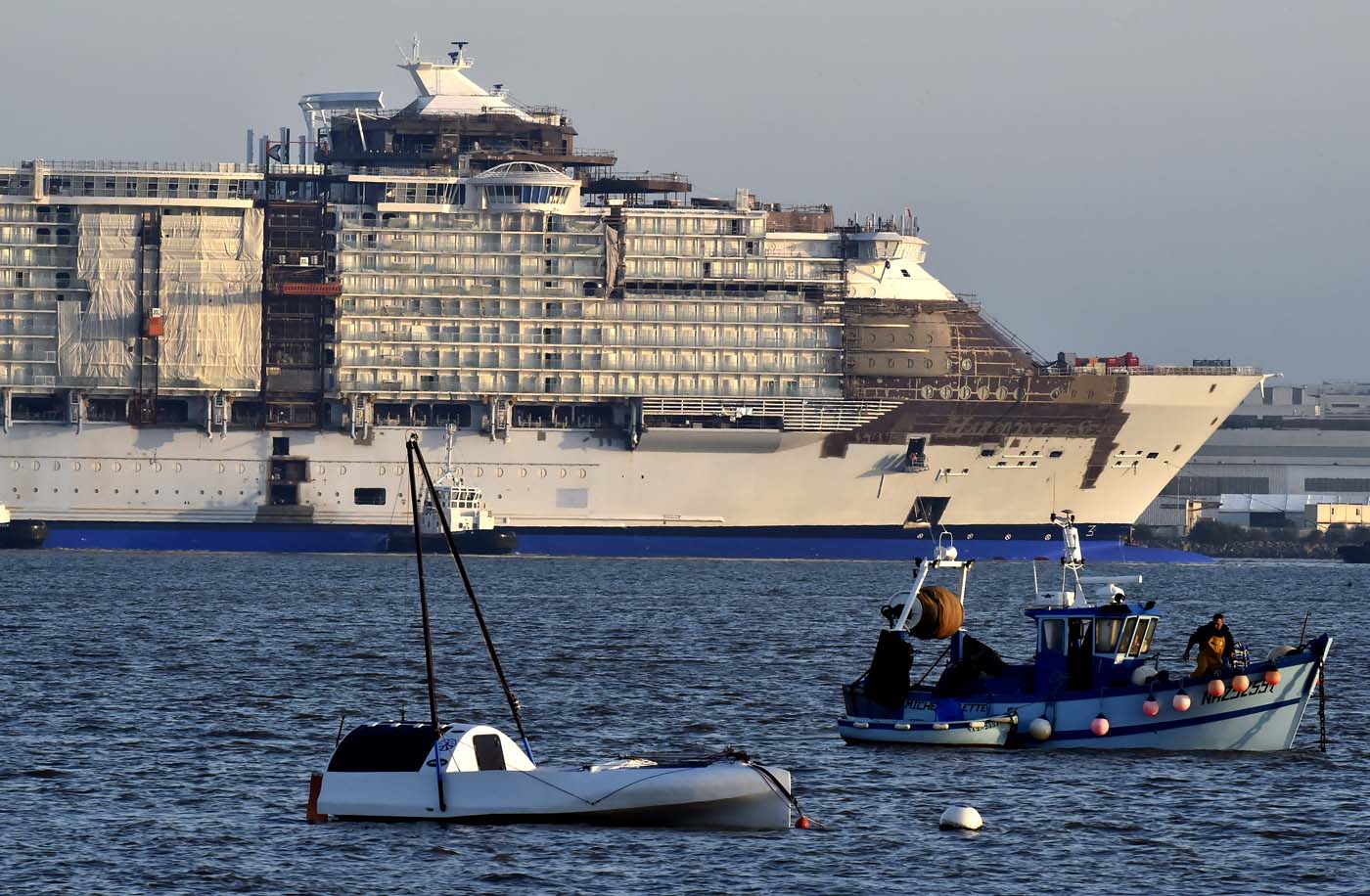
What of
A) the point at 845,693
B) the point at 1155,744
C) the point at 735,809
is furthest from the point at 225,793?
the point at 1155,744

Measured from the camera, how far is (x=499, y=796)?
36312 mm

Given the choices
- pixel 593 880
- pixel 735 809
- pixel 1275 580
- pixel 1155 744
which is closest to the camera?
pixel 593 880

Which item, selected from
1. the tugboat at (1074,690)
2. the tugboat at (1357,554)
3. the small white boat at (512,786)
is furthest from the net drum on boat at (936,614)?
the tugboat at (1357,554)

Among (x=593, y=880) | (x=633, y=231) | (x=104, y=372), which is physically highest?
(x=633, y=231)

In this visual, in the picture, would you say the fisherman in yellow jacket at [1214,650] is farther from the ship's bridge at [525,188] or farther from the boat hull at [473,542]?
the ship's bridge at [525,188]

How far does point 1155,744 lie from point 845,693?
238 inches

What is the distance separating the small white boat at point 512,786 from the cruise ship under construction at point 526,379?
→ 96.1 metres

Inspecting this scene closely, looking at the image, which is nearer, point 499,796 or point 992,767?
point 499,796

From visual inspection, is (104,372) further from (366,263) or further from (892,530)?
(892,530)

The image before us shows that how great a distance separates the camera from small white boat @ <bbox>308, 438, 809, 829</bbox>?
118 feet

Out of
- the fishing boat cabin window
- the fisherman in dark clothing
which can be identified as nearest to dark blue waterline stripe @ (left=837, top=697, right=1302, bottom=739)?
the fisherman in dark clothing

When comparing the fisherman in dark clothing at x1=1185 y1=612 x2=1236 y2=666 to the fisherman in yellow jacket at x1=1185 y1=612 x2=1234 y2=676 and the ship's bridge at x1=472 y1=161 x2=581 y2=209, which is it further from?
the ship's bridge at x1=472 y1=161 x2=581 y2=209

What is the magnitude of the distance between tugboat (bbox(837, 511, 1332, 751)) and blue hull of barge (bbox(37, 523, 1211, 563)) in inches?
3394

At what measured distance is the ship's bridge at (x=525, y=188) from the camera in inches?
5389
